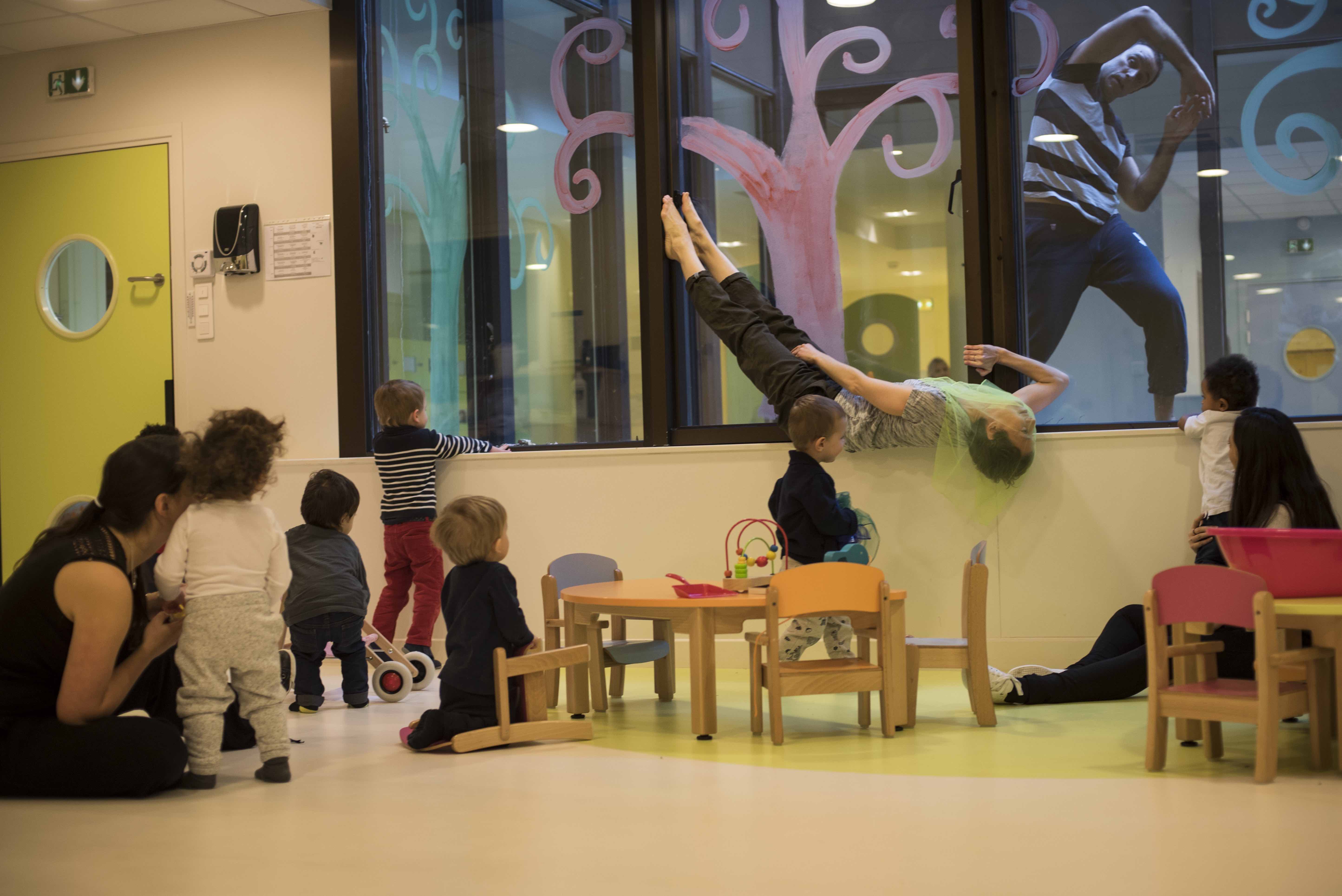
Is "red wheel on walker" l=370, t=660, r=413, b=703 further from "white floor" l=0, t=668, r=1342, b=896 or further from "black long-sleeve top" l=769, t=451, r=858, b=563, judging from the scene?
"black long-sleeve top" l=769, t=451, r=858, b=563

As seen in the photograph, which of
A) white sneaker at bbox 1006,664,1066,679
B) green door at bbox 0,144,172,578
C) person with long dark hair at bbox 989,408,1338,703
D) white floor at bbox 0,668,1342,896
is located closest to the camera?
white floor at bbox 0,668,1342,896

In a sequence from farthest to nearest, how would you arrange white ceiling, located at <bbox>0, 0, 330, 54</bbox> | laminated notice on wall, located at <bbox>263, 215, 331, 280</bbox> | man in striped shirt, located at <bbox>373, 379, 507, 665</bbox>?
laminated notice on wall, located at <bbox>263, 215, 331, 280</bbox>, white ceiling, located at <bbox>0, 0, 330, 54</bbox>, man in striped shirt, located at <bbox>373, 379, 507, 665</bbox>

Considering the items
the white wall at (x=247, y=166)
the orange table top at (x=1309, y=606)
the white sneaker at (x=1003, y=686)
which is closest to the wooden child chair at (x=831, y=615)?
the white sneaker at (x=1003, y=686)

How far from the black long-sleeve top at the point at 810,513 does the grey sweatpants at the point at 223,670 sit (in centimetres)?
183

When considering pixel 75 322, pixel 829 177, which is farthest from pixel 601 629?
pixel 75 322

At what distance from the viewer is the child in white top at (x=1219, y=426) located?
4586mm

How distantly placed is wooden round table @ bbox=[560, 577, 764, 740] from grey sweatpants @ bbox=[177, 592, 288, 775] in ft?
3.70

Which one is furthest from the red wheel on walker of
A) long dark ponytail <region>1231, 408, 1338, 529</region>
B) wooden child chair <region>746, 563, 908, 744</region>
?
long dark ponytail <region>1231, 408, 1338, 529</region>

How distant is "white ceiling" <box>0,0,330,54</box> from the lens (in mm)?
6137

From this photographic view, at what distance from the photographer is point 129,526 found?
3213 mm

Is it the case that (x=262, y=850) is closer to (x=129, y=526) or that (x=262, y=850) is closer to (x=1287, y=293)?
(x=129, y=526)

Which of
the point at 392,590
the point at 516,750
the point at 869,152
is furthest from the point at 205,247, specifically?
the point at 516,750

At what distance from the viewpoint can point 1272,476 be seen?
3717 millimetres

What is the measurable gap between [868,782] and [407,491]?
126 inches
